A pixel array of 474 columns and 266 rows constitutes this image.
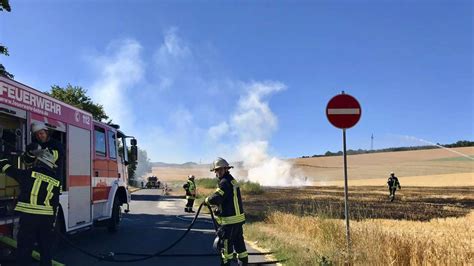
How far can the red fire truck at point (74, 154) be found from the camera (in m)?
8.05

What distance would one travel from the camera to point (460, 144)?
116188 mm

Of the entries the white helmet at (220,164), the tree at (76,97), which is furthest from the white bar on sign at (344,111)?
the tree at (76,97)

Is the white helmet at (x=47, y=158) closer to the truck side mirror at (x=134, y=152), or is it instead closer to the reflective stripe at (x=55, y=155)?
the reflective stripe at (x=55, y=155)

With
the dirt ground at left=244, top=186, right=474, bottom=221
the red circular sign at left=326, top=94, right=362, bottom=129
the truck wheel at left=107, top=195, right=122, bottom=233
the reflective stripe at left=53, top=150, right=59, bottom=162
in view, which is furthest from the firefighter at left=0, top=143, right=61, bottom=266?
the truck wheel at left=107, top=195, right=122, bottom=233

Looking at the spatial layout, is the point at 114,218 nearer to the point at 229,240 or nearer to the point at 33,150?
the point at 229,240

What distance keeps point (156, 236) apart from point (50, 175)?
665 cm

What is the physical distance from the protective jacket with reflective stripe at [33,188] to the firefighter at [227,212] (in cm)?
211

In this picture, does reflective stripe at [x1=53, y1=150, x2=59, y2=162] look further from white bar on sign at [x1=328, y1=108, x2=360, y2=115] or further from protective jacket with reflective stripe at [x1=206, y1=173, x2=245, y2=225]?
white bar on sign at [x1=328, y1=108, x2=360, y2=115]

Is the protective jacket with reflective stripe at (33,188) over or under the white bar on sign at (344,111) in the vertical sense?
under

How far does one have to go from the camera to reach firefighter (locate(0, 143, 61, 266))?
664cm

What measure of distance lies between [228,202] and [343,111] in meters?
2.64

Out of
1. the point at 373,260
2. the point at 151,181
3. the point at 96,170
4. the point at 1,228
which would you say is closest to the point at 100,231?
the point at 96,170

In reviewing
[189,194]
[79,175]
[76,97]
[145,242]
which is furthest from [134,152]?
[76,97]

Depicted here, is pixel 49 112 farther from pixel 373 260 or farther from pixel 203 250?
pixel 373 260
